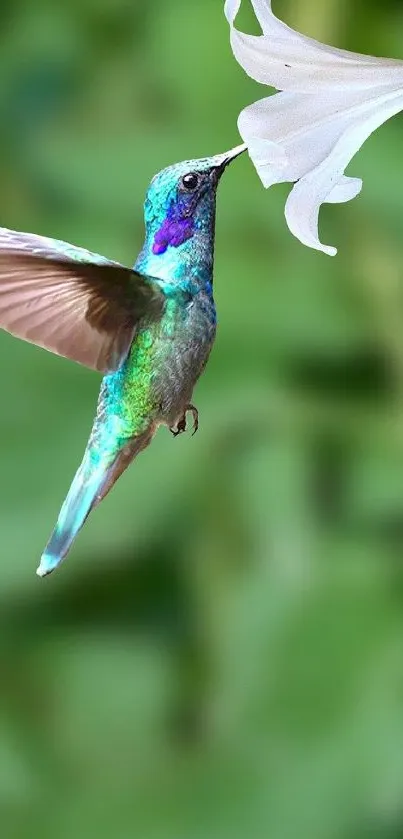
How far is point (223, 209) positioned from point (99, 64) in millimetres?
220

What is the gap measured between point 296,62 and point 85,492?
A: 15cm

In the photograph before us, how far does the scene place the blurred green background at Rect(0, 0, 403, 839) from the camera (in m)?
1.08

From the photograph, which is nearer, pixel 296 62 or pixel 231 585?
pixel 296 62

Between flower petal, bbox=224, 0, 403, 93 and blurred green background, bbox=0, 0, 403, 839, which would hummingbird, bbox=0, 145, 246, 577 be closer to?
flower petal, bbox=224, 0, 403, 93

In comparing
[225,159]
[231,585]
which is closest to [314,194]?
[225,159]

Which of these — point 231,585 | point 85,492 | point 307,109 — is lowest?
point 231,585

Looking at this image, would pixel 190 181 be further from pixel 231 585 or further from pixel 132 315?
pixel 231 585

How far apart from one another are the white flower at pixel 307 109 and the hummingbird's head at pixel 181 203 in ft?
0.07

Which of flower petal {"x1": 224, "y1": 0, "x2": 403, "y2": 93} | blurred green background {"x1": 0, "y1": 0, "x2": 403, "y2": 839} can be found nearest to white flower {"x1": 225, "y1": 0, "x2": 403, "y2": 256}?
flower petal {"x1": 224, "y1": 0, "x2": 403, "y2": 93}

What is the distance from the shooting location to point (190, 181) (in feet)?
1.26

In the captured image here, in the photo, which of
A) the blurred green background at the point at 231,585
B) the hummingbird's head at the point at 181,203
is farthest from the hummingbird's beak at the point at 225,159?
the blurred green background at the point at 231,585

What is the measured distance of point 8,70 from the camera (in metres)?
1.32

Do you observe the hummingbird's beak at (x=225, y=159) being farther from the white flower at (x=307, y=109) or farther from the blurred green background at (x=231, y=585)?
the blurred green background at (x=231, y=585)

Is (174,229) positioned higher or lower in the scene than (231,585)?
higher
